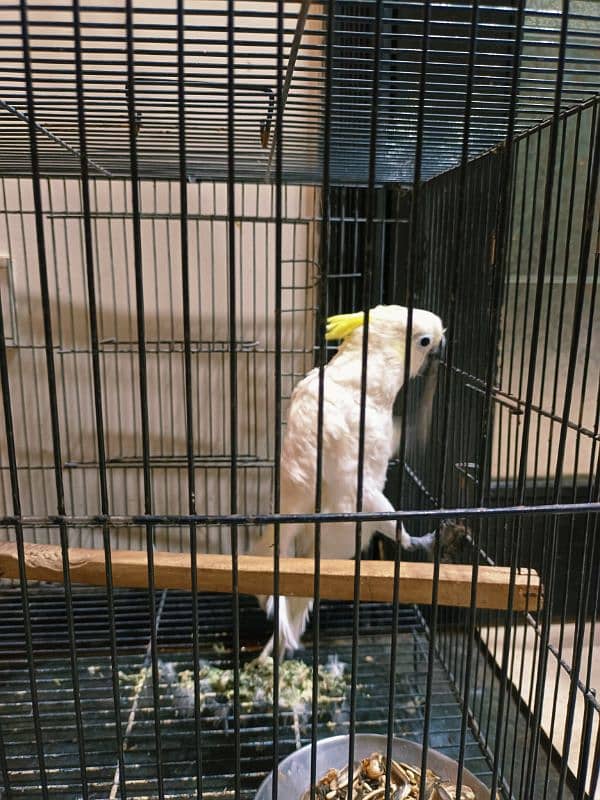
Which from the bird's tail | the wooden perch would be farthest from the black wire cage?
the bird's tail

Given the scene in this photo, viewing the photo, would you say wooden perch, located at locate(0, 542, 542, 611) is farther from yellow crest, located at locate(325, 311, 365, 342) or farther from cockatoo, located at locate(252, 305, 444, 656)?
yellow crest, located at locate(325, 311, 365, 342)

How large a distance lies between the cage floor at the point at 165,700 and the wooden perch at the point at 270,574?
0.41m

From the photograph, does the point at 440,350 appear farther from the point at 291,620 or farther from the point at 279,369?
the point at 279,369

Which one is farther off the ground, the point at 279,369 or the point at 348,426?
the point at 279,369

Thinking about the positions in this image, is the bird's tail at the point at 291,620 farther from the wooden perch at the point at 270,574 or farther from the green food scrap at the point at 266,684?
the wooden perch at the point at 270,574

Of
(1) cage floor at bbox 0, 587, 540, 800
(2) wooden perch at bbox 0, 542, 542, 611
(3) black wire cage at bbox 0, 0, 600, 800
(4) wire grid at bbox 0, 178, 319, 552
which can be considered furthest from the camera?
(4) wire grid at bbox 0, 178, 319, 552

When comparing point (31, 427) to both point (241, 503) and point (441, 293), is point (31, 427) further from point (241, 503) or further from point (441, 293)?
point (441, 293)

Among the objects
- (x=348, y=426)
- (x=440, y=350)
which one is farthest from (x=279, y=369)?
(x=440, y=350)

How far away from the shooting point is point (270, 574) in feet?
3.58

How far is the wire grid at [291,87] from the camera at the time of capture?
724mm

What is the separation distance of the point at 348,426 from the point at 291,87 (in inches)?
31.3

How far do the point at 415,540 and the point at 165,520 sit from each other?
3.30ft

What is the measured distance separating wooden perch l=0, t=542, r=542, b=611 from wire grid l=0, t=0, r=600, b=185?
731 mm

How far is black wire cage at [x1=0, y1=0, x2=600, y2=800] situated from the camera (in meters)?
0.67
